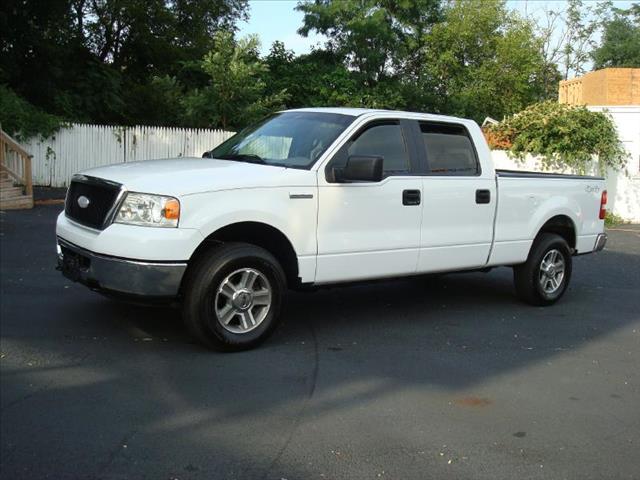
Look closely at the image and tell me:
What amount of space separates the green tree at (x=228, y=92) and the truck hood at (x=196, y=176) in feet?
56.2

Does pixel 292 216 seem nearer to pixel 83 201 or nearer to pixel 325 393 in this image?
pixel 325 393

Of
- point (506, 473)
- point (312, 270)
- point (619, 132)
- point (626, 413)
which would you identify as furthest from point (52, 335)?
point (619, 132)

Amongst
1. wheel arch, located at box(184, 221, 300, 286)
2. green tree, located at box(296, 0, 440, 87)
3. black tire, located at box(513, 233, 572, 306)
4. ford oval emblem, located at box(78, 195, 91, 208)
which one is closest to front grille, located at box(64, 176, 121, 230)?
ford oval emblem, located at box(78, 195, 91, 208)

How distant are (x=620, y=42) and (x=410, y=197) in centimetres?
4854

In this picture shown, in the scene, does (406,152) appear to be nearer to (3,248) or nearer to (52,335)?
(52,335)

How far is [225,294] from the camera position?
5.68 m

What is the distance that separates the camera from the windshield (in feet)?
20.7

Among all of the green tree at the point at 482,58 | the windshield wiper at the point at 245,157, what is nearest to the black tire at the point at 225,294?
the windshield wiper at the point at 245,157

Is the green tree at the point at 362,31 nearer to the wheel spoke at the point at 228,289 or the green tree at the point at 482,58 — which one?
the green tree at the point at 482,58

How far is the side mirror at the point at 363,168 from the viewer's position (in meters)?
5.95

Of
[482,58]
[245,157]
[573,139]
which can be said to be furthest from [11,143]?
[482,58]

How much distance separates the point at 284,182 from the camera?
5.85 m

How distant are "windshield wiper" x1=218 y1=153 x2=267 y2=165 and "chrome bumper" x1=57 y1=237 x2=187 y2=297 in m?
1.39

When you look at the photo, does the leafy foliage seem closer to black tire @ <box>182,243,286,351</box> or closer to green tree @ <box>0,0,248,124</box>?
green tree @ <box>0,0,248,124</box>
